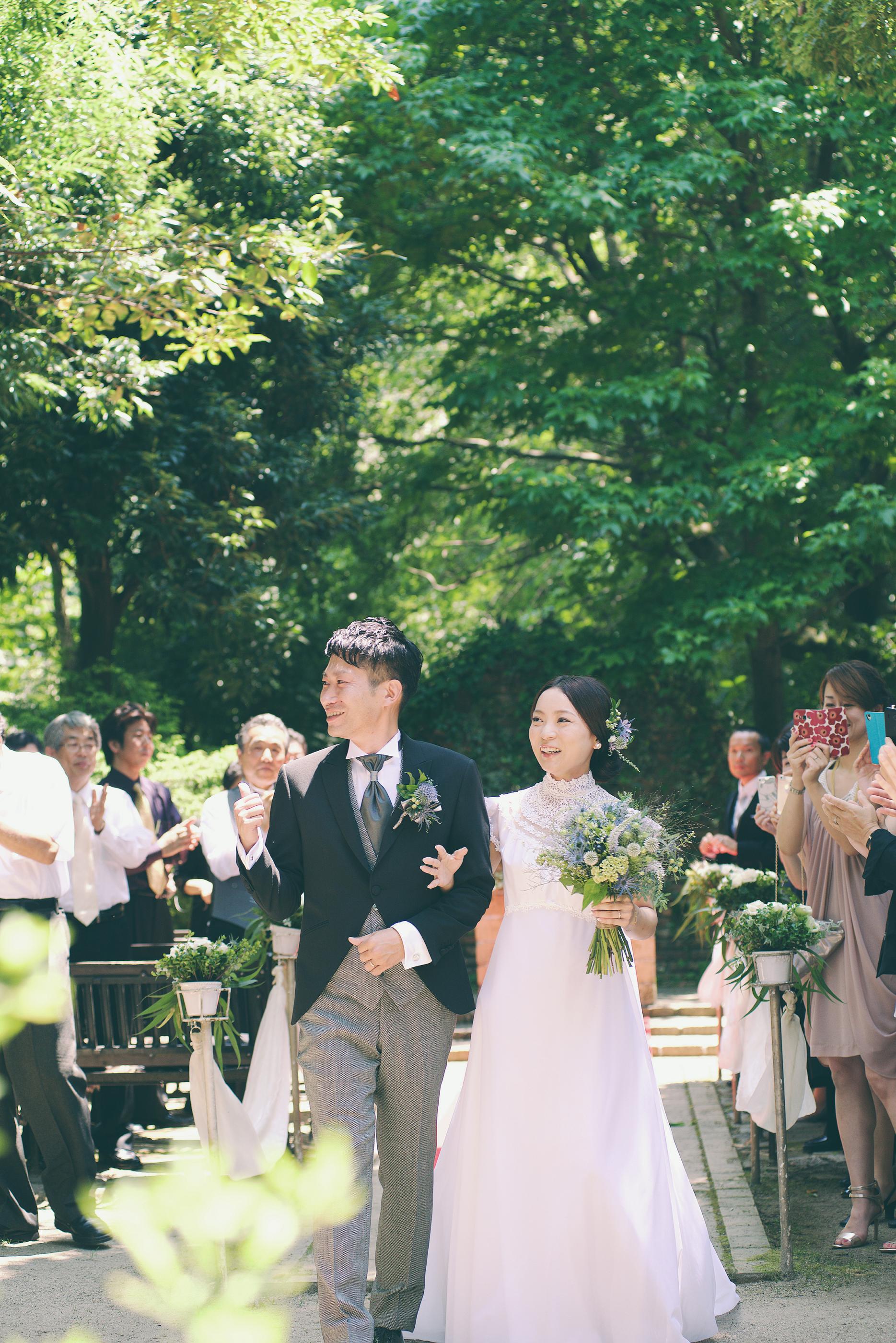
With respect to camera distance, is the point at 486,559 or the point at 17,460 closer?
the point at 17,460

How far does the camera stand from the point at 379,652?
385 centimetres

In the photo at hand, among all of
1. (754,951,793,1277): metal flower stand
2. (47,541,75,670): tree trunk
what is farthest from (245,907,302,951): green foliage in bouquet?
(47,541,75,670): tree trunk

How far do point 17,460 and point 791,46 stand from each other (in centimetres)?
685

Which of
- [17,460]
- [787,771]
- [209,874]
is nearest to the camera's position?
[787,771]

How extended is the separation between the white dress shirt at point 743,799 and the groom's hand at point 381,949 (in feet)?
14.1

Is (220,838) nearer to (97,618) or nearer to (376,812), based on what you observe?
(376,812)

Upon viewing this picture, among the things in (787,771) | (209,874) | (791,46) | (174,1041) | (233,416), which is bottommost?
(174,1041)

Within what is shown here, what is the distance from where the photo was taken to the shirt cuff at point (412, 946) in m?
3.61

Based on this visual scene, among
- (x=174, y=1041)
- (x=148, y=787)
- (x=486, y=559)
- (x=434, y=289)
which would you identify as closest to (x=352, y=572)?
(x=486, y=559)

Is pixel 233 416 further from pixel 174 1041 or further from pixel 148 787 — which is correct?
pixel 174 1041

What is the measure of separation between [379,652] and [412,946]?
0.89m

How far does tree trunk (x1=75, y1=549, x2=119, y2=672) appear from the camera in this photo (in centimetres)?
1260

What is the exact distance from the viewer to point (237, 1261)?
0.87 metres

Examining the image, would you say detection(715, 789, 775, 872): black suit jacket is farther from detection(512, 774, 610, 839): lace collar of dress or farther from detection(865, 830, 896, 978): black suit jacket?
detection(512, 774, 610, 839): lace collar of dress
